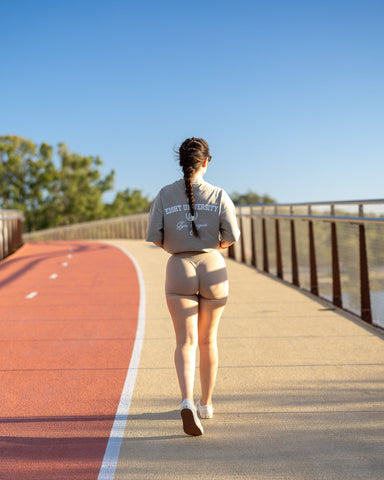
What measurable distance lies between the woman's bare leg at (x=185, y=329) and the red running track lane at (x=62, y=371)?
0.72 metres

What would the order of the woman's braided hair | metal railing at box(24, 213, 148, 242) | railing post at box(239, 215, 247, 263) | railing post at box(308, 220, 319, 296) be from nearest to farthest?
the woman's braided hair
railing post at box(308, 220, 319, 296)
railing post at box(239, 215, 247, 263)
metal railing at box(24, 213, 148, 242)

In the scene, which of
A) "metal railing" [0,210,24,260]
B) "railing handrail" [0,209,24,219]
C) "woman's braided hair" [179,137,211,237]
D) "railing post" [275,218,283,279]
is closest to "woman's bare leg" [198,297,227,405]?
"woman's braided hair" [179,137,211,237]

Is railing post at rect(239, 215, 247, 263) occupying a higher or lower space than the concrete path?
higher

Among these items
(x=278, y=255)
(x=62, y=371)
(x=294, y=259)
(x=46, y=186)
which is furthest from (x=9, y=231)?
(x=46, y=186)

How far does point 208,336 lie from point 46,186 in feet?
240

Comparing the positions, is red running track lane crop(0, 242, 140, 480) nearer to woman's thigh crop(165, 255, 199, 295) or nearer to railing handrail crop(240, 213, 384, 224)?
woman's thigh crop(165, 255, 199, 295)

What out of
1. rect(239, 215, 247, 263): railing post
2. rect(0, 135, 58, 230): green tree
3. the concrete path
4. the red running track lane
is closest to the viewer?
the concrete path

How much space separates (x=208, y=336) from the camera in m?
→ 5.21

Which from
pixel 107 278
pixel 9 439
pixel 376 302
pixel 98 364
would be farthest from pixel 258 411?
pixel 107 278

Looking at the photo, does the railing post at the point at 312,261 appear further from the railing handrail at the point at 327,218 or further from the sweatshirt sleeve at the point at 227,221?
the sweatshirt sleeve at the point at 227,221

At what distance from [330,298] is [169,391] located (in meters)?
5.66

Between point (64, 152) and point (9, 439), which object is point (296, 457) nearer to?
point (9, 439)

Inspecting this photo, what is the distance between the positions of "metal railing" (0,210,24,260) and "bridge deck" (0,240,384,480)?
15869 mm

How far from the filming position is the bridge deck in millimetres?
4375
